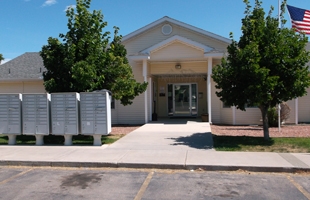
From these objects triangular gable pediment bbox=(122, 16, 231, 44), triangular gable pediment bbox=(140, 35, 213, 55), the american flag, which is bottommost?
triangular gable pediment bbox=(140, 35, 213, 55)

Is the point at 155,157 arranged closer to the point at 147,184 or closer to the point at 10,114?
the point at 147,184

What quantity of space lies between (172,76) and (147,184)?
527 inches

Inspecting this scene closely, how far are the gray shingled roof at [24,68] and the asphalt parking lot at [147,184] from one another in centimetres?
1338

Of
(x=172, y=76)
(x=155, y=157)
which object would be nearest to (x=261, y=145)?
(x=155, y=157)

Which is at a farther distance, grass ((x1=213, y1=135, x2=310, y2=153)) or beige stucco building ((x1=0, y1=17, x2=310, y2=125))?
beige stucco building ((x1=0, y1=17, x2=310, y2=125))

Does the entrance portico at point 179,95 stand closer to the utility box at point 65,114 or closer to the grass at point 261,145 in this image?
the grass at point 261,145

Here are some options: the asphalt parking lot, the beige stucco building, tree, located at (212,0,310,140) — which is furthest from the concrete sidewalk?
the beige stucco building

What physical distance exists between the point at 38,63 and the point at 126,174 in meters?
17.3

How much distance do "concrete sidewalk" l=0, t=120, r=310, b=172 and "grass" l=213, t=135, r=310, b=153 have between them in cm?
46

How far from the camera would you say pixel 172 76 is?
1947 cm

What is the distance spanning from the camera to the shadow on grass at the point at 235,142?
32.8 ft

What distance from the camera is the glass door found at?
20625mm

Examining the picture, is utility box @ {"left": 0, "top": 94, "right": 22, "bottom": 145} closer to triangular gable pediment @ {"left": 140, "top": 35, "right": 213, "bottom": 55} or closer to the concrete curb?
the concrete curb

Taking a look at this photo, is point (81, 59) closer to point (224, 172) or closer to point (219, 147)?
point (219, 147)
